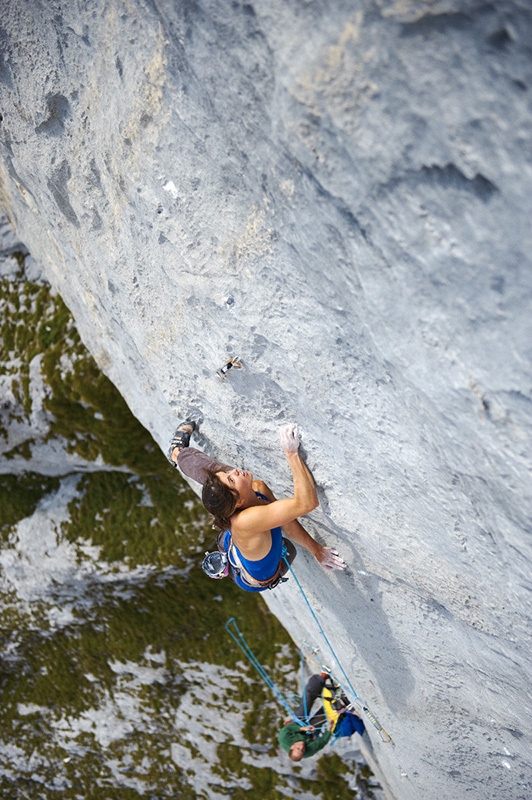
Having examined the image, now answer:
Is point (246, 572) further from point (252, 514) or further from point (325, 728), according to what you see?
point (325, 728)

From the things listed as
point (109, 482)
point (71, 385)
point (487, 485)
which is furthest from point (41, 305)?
point (487, 485)

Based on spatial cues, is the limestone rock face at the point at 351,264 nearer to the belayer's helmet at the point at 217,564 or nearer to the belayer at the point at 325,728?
the belayer's helmet at the point at 217,564

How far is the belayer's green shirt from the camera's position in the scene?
26.6 ft

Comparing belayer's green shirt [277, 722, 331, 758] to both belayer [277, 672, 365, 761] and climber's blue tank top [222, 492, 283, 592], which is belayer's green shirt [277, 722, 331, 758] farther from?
climber's blue tank top [222, 492, 283, 592]

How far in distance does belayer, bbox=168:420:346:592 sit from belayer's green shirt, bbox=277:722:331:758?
4.29 metres

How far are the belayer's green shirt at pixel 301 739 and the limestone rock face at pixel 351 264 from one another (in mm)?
2127

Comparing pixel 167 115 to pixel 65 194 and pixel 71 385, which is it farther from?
pixel 71 385

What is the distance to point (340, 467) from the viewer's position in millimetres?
4027

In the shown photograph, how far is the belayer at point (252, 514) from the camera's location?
4.23 m

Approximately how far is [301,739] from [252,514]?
5683 millimetres

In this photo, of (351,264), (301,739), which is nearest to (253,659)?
(301,739)

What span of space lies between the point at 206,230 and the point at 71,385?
21.0 ft

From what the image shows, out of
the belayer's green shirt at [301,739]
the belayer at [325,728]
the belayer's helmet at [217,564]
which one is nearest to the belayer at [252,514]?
the belayer's helmet at [217,564]

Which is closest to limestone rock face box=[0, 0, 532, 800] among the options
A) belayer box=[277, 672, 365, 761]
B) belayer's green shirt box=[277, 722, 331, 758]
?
belayer box=[277, 672, 365, 761]
